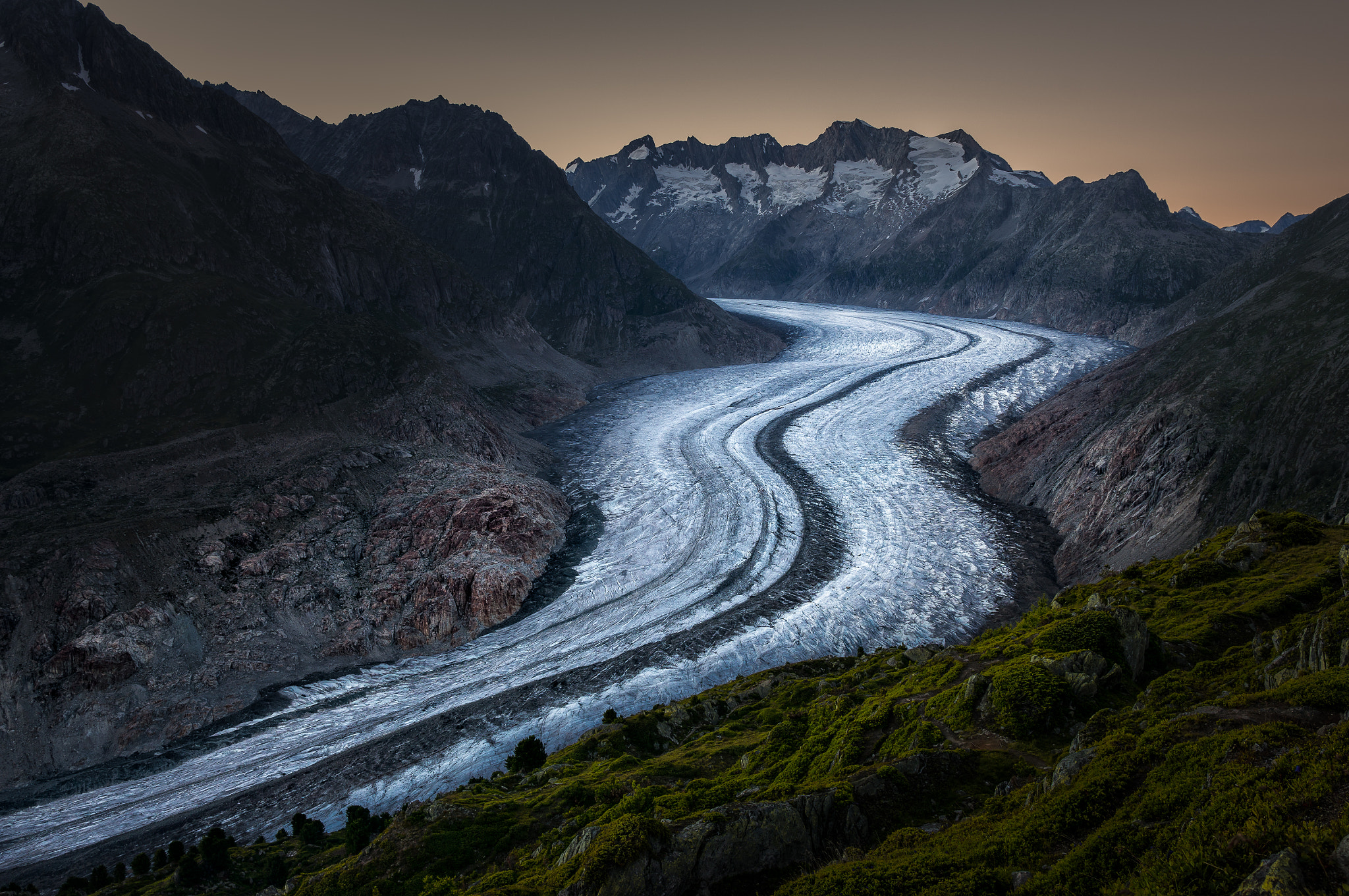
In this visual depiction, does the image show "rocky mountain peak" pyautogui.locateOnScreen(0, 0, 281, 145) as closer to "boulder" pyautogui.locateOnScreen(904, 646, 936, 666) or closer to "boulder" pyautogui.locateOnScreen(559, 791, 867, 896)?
"boulder" pyautogui.locateOnScreen(904, 646, 936, 666)

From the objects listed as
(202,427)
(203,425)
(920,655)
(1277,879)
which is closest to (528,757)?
(920,655)

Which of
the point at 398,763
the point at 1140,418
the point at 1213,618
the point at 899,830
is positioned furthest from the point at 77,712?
the point at 1140,418

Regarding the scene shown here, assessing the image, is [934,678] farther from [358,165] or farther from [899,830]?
[358,165]

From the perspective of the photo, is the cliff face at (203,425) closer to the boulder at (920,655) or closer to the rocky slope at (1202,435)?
the boulder at (920,655)

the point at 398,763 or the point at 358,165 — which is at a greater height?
the point at 358,165

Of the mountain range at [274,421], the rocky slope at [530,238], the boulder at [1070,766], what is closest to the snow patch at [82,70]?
the mountain range at [274,421]

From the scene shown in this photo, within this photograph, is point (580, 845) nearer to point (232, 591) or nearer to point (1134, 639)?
point (1134, 639)

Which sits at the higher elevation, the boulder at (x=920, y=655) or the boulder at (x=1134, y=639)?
the boulder at (x=1134, y=639)
